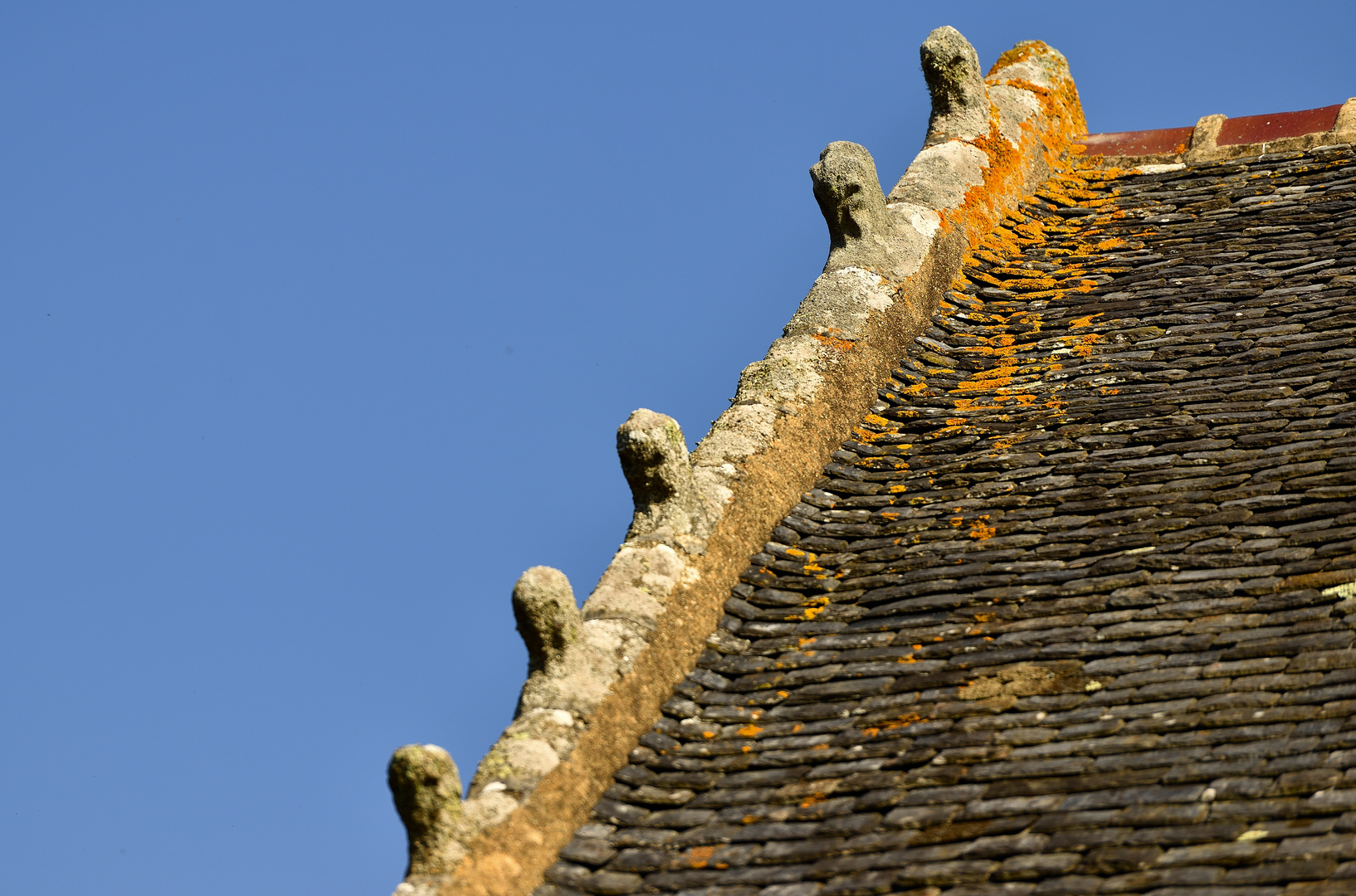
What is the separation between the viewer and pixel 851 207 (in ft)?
26.1

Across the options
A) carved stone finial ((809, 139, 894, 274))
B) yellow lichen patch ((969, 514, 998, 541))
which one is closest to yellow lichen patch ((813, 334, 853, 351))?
carved stone finial ((809, 139, 894, 274))

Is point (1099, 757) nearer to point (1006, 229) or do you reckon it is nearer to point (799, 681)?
point (799, 681)

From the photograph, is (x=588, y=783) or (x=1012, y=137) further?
(x=1012, y=137)

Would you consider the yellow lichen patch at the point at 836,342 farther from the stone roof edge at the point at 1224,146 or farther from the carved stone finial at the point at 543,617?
the stone roof edge at the point at 1224,146

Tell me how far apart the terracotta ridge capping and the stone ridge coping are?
1.90 feet

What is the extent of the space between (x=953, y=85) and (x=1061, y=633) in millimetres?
5122

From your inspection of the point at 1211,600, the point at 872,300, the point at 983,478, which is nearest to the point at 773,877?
the point at 1211,600

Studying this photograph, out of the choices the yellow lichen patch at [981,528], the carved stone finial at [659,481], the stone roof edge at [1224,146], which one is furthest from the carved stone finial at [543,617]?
the stone roof edge at [1224,146]

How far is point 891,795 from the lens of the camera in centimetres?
459

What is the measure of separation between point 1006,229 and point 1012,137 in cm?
82

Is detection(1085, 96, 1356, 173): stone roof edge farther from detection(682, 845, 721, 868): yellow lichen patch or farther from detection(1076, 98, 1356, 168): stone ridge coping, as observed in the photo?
detection(682, 845, 721, 868): yellow lichen patch

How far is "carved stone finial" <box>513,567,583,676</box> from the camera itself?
5.38m

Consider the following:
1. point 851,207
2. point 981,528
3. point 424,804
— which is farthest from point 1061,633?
point 851,207

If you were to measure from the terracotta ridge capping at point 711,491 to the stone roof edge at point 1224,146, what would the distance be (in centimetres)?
62
